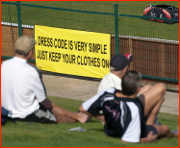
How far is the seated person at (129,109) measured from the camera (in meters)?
4.15

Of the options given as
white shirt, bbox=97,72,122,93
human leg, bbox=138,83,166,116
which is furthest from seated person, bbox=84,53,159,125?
human leg, bbox=138,83,166,116

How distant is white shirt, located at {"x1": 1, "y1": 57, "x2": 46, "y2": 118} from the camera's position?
488 centimetres

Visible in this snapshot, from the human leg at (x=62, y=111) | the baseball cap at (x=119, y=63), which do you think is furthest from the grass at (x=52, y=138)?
the baseball cap at (x=119, y=63)

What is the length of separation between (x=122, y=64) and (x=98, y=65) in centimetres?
483

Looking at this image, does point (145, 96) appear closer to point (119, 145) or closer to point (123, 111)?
point (123, 111)

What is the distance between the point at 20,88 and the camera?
4.89m

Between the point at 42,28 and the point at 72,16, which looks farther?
the point at 72,16

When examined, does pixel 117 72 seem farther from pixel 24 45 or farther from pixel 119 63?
pixel 24 45

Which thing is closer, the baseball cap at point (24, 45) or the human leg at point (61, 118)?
the baseball cap at point (24, 45)

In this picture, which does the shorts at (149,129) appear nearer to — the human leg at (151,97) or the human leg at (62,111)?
the human leg at (151,97)

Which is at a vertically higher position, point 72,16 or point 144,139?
point 72,16

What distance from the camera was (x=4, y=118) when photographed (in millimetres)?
4840

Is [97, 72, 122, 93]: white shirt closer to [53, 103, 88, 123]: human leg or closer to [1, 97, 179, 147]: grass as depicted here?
[1, 97, 179, 147]: grass

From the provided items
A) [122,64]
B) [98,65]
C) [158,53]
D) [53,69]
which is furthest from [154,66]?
[122,64]
